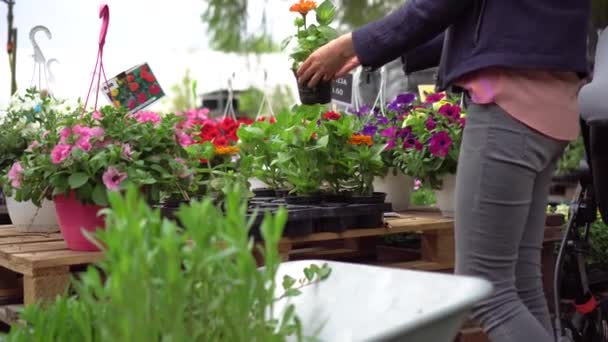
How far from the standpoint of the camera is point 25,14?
3764 mm

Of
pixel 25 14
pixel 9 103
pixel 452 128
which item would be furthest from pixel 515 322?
pixel 25 14

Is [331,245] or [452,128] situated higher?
[452,128]

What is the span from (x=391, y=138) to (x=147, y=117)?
2.94 ft

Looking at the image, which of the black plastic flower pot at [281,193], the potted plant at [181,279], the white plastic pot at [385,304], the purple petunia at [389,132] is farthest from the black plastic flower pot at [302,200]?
the potted plant at [181,279]

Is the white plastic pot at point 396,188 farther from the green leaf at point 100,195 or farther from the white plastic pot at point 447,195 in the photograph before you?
the green leaf at point 100,195

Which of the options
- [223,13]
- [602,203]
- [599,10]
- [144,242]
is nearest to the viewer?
[144,242]

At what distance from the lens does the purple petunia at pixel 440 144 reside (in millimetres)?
2467

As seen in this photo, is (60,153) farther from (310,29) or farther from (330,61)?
(310,29)

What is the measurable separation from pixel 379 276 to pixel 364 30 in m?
0.74

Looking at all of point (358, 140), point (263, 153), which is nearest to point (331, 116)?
point (358, 140)

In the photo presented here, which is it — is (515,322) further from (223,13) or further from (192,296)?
(223,13)

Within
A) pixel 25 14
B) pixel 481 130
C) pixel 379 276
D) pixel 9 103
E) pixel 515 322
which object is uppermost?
pixel 25 14

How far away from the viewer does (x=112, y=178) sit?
1.72m

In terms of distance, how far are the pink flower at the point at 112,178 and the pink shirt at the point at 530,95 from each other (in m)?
0.77
